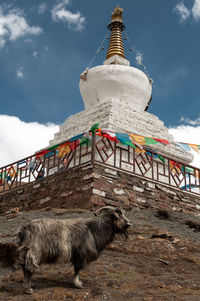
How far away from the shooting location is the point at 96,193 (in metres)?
10.6

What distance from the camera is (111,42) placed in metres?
21.8

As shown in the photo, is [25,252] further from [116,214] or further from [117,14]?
[117,14]

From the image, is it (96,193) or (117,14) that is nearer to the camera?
(96,193)

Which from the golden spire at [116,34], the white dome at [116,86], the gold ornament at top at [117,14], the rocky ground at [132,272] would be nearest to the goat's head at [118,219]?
the rocky ground at [132,272]

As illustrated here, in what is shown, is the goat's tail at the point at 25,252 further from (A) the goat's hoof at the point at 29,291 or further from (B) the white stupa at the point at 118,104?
(B) the white stupa at the point at 118,104

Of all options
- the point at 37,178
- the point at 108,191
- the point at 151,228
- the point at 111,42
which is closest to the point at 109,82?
the point at 111,42

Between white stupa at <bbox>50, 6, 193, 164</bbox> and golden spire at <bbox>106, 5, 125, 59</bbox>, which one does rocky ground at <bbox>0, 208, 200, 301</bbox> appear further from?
golden spire at <bbox>106, 5, 125, 59</bbox>

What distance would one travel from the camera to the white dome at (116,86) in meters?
18.0

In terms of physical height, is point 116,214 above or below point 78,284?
above

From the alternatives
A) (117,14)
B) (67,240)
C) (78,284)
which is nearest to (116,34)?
(117,14)

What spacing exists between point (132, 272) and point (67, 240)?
60.6 inches

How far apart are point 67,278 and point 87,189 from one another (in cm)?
521

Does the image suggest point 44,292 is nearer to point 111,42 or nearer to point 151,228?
point 151,228

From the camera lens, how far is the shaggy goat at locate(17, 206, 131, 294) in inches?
195
